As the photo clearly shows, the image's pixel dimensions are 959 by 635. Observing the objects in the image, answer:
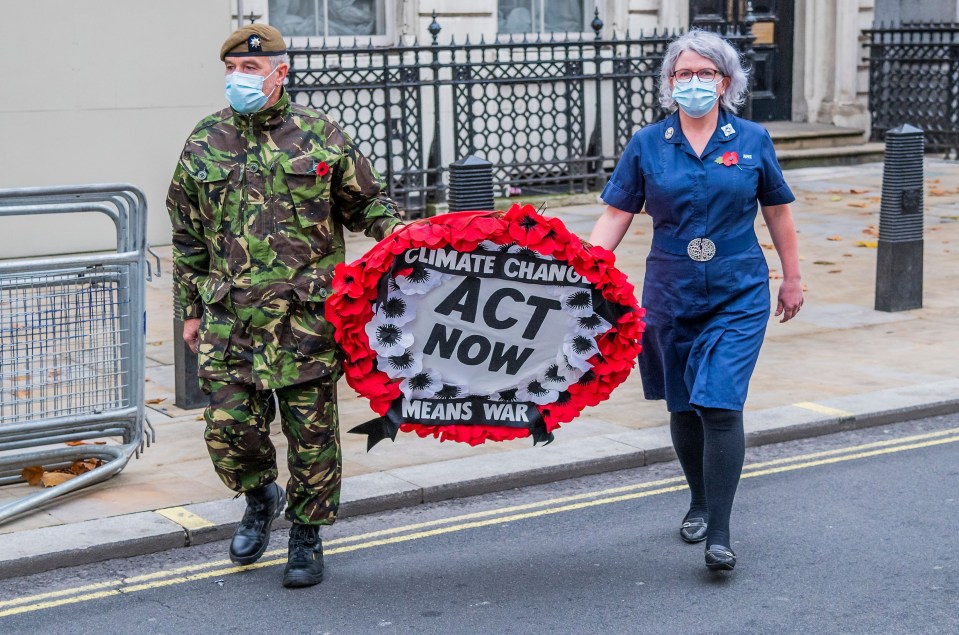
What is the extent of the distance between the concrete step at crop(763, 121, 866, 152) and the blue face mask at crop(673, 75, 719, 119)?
1335 cm

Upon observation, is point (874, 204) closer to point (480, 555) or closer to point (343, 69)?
point (343, 69)

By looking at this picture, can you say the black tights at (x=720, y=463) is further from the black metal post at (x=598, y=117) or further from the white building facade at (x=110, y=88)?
the black metal post at (x=598, y=117)

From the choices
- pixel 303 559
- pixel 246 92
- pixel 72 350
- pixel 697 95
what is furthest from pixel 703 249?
pixel 72 350

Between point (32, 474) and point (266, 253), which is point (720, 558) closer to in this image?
point (266, 253)

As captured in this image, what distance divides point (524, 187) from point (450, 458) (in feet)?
31.2

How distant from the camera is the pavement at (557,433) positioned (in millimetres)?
5902

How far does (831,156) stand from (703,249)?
13997 millimetres

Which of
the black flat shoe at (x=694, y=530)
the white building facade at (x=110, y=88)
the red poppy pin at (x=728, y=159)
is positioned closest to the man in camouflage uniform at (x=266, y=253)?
the red poppy pin at (x=728, y=159)

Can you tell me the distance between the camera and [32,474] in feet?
21.3

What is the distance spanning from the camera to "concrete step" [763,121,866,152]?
18562mm

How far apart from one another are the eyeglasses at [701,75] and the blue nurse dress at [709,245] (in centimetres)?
18

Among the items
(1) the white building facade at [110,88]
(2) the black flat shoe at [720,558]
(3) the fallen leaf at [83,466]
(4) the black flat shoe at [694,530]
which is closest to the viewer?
(2) the black flat shoe at [720,558]

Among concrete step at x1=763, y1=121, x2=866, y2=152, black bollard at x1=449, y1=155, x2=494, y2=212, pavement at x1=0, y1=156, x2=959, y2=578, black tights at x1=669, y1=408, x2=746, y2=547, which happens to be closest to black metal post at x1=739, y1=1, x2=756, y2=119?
concrete step at x1=763, y1=121, x2=866, y2=152

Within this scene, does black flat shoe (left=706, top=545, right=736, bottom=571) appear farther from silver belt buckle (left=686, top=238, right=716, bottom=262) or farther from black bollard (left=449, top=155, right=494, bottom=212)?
black bollard (left=449, top=155, right=494, bottom=212)
